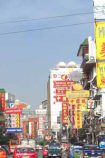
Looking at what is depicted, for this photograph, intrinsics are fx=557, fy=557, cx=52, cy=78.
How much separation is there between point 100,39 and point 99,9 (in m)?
1.69

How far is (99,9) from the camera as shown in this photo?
3025 centimetres

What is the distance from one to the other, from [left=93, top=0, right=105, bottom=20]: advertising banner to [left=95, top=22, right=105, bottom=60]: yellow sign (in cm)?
56

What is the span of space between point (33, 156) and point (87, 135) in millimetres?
59530

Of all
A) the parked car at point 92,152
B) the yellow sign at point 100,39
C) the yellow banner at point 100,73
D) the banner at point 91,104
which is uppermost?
the banner at point 91,104

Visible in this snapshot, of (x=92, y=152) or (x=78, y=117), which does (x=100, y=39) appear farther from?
(x=78, y=117)

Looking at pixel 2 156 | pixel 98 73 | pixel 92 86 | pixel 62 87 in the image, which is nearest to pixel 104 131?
pixel 92 86

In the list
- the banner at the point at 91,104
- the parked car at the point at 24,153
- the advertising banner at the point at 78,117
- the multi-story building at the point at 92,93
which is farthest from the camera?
the advertising banner at the point at 78,117

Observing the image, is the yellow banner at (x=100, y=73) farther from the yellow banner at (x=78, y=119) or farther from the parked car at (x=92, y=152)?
the yellow banner at (x=78, y=119)

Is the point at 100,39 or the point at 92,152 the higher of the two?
the point at 100,39

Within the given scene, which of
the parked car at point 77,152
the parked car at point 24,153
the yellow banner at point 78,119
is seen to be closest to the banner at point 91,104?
the yellow banner at point 78,119

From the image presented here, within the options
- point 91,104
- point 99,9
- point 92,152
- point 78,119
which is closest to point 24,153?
point 92,152

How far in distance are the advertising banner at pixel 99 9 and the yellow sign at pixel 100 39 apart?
1.82 ft

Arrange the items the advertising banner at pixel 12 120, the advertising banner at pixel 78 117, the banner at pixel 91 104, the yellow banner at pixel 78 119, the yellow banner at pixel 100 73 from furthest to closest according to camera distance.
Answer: the advertising banner at pixel 12 120 → the yellow banner at pixel 78 119 → the advertising banner at pixel 78 117 → the banner at pixel 91 104 → the yellow banner at pixel 100 73

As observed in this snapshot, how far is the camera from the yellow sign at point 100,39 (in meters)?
29.4
